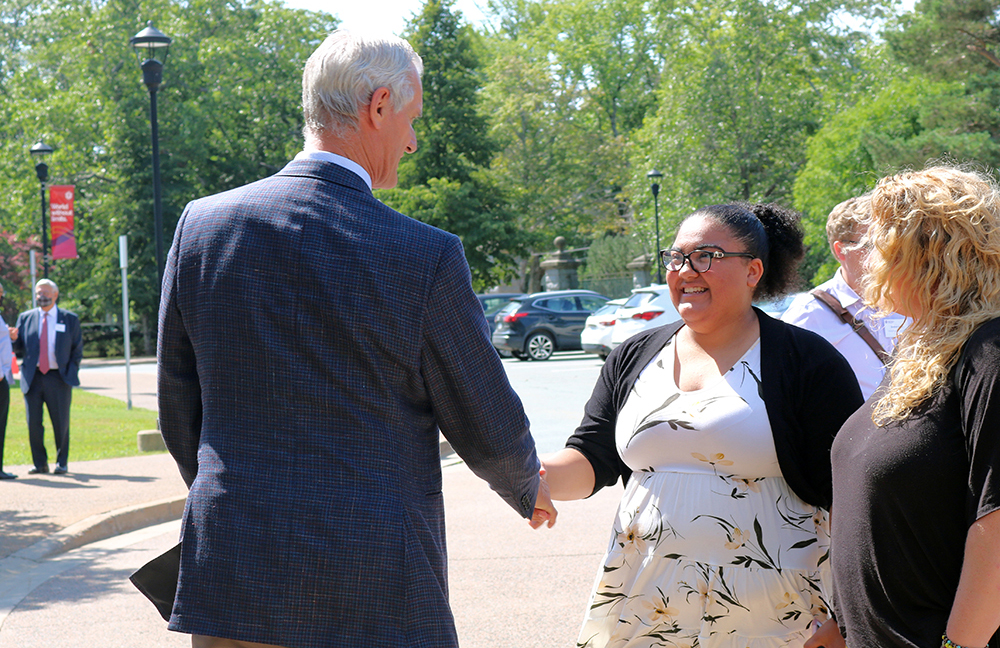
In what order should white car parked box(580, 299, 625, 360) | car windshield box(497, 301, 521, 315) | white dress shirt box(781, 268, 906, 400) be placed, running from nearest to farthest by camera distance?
1. white dress shirt box(781, 268, 906, 400)
2. white car parked box(580, 299, 625, 360)
3. car windshield box(497, 301, 521, 315)

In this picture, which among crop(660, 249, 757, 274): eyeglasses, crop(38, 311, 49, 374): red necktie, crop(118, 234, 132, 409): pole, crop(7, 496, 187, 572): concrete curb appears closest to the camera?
crop(660, 249, 757, 274): eyeglasses

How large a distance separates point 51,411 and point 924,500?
10.8 metres

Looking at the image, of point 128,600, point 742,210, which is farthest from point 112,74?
point 742,210

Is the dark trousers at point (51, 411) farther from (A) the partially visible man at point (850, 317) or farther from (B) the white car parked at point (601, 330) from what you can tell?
(B) the white car parked at point (601, 330)

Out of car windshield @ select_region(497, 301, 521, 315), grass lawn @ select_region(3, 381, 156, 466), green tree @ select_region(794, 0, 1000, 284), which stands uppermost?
green tree @ select_region(794, 0, 1000, 284)

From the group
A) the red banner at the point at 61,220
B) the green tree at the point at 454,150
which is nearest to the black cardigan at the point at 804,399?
the red banner at the point at 61,220

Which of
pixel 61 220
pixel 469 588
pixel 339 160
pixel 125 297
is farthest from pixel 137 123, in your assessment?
pixel 339 160

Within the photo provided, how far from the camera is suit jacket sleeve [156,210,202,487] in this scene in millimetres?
2137

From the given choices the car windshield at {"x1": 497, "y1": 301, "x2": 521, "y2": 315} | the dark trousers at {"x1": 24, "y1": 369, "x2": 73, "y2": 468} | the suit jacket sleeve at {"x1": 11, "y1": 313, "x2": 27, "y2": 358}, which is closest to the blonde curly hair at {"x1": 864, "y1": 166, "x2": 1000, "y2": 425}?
the dark trousers at {"x1": 24, "y1": 369, "x2": 73, "y2": 468}

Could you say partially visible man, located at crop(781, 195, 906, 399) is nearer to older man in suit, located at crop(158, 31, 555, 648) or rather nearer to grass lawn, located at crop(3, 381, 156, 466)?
older man in suit, located at crop(158, 31, 555, 648)

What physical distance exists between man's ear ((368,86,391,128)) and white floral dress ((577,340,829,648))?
121 centimetres

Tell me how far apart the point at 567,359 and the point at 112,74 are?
27589 mm

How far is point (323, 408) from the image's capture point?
1935 millimetres

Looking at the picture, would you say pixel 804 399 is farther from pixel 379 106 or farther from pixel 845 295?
pixel 845 295
